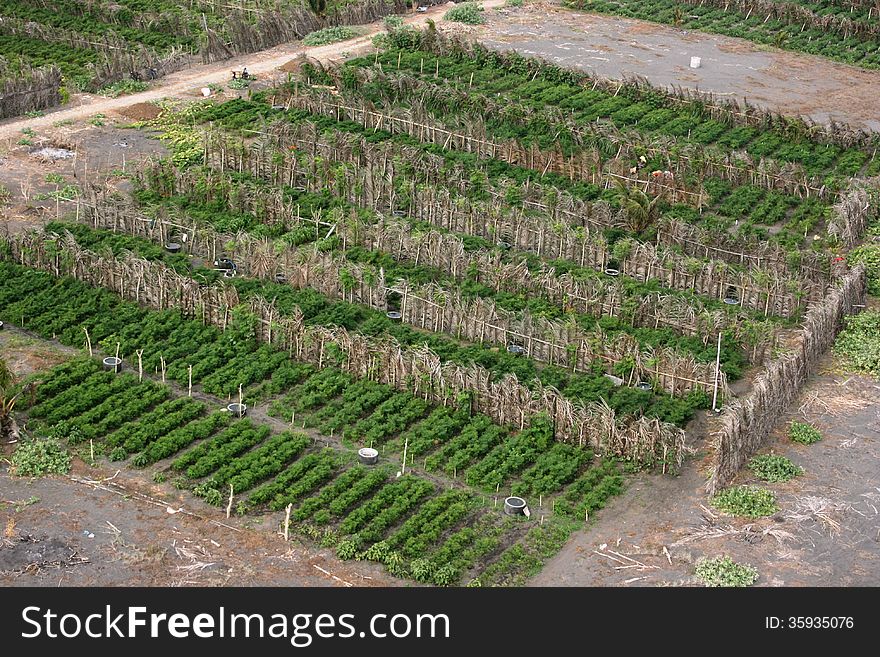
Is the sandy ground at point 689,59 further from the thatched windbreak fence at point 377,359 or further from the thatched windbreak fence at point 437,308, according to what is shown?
the thatched windbreak fence at point 377,359

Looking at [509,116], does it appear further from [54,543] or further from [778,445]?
[54,543]

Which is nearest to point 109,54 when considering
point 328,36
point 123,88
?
point 123,88

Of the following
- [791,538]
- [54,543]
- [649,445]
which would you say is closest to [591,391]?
[649,445]

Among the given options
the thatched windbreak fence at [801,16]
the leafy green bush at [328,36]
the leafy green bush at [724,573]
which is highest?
the thatched windbreak fence at [801,16]

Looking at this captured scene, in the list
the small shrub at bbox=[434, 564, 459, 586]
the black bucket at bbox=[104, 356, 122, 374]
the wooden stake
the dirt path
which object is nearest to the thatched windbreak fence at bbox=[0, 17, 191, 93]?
the dirt path

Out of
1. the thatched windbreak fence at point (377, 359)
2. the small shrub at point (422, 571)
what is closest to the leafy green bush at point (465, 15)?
the thatched windbreak fence at point (377, 359)

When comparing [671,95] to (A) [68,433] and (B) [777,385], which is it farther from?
(A) [68,433]
